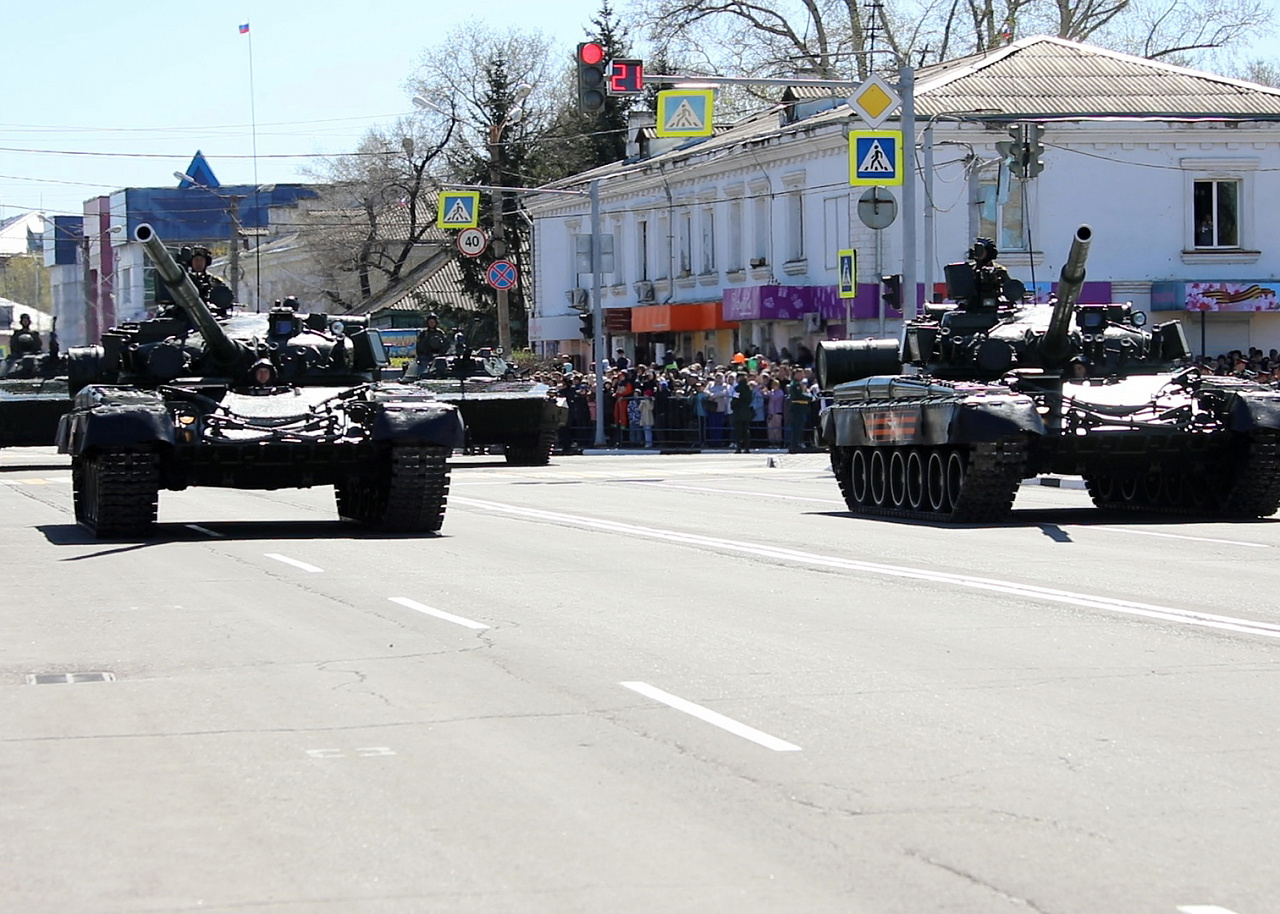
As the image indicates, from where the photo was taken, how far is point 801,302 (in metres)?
48.7

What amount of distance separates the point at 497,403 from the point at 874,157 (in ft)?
25.8

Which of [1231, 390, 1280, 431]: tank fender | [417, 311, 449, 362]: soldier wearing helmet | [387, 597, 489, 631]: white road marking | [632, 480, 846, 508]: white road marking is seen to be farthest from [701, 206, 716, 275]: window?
[387, 597, 489, 631]: white road marking

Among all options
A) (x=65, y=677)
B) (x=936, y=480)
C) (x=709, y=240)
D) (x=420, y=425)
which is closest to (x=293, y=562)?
(x=420, y=425)

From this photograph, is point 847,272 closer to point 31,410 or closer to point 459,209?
point 459,209

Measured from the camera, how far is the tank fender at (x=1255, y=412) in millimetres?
19562

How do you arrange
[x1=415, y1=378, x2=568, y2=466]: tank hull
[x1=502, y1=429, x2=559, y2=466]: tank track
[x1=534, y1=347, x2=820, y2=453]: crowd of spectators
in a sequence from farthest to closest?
[x1=534, y1=347, x2=820, y2=453]: crowd of spectators, [x1=502, y1=429, x2=559, y2=466]: tank track, [x1=415, y1=378, x2=568, y2=466]: tank hull

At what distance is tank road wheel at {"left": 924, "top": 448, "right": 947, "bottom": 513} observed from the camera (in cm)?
2064

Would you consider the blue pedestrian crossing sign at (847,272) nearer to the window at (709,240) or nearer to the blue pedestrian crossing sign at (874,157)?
the blue pedestrian crossing sign at (874,157)

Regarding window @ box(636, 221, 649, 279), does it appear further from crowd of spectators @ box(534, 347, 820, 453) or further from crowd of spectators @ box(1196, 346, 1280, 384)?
crowd of spectators @ box(1196, 346, 1280, 384)

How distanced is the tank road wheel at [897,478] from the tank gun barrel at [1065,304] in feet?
6.26

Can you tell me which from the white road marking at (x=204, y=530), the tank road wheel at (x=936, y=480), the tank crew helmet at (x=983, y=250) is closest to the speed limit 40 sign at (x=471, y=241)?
the tank crew helmet at (x=983, y=250)

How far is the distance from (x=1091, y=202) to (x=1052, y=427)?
2778 cm

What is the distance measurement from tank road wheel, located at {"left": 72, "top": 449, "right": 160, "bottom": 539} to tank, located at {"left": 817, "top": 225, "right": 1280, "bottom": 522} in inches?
280

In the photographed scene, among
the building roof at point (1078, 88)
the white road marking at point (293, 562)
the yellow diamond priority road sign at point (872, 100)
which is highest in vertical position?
the building roof at point (1078, 88)
